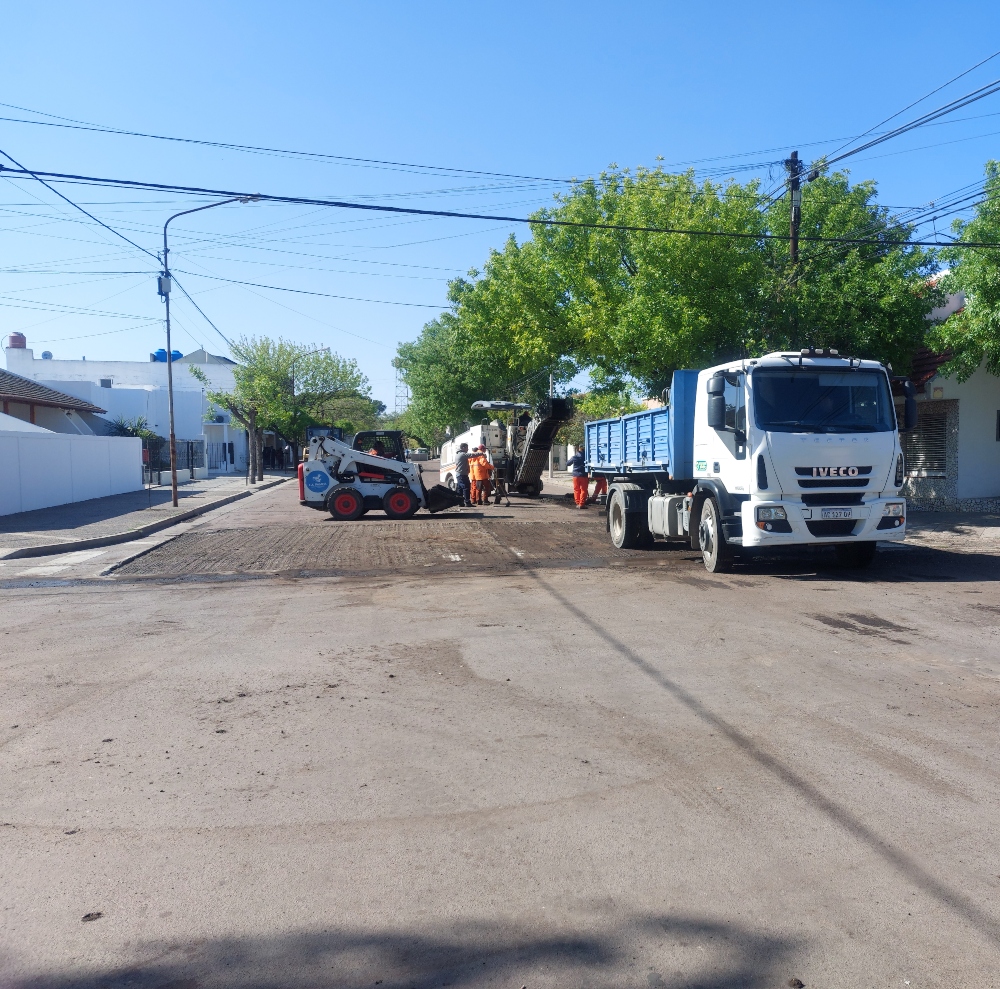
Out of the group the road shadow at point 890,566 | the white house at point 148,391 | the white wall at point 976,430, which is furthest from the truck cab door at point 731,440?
the white house at point 148,391

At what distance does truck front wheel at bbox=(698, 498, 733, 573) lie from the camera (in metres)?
12.9

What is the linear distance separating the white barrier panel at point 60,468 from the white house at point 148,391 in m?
12.1

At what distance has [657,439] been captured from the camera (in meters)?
15.2

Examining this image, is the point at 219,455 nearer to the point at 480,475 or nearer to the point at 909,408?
the point at 480,475

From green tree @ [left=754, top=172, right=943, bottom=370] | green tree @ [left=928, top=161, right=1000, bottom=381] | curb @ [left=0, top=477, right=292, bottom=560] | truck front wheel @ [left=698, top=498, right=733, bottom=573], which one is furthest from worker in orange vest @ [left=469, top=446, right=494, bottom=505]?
truck front wheel @ [left=698, top=498, right=733, bottom=573]

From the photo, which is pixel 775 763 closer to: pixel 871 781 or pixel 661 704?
pixel 871 781

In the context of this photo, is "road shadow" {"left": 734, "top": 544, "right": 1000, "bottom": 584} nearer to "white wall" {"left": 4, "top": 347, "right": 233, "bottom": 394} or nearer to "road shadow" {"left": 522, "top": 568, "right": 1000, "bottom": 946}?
"road shadow" {"left": 522, "top": 568, "right": 1000, "bottom": 946}

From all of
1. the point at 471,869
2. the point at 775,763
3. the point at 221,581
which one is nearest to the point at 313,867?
the point at 471,869

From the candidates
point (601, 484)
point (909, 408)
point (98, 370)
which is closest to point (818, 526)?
point (909, 408)

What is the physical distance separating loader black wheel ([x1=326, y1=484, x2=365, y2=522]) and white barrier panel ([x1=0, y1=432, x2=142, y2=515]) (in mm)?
7395

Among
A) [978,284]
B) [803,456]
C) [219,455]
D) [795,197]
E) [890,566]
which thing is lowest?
[890,566]

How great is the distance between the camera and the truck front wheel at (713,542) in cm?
1286

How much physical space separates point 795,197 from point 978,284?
5.47m

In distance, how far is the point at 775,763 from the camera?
5.25 m
